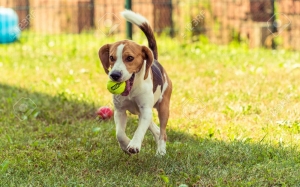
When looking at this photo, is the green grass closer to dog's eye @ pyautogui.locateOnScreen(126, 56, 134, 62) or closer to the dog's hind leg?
the dog's hind leg

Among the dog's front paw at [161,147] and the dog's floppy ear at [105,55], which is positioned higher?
the dog's floppy ear at [105,55]

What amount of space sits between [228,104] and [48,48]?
476 cm

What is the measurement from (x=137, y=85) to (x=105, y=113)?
1.55 metres

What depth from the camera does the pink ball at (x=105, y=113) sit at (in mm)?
5645

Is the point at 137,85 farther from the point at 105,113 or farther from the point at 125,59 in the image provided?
the point at 105,113

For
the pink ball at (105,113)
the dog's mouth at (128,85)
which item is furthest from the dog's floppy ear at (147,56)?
the pink ball at (105,113)

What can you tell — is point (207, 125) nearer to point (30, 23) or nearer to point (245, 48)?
point (245, 48)

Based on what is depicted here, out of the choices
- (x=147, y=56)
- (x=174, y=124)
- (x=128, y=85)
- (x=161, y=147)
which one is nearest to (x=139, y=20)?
(x=147, y=56)

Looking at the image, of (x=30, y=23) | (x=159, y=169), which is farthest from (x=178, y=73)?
(x=30, y=23)

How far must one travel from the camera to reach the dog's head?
152 inches

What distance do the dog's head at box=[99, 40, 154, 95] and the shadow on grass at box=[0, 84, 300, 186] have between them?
58 centimetres

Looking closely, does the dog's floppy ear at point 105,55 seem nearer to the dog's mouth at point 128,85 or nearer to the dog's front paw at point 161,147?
the dog's mouth at point 128,85

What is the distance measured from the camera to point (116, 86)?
395 cm

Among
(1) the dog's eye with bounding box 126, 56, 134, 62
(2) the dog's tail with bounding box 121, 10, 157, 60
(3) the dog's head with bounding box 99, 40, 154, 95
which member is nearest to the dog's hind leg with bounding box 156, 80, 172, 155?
(2) the dog's tail with bounding box 121, 10, 157, 60
